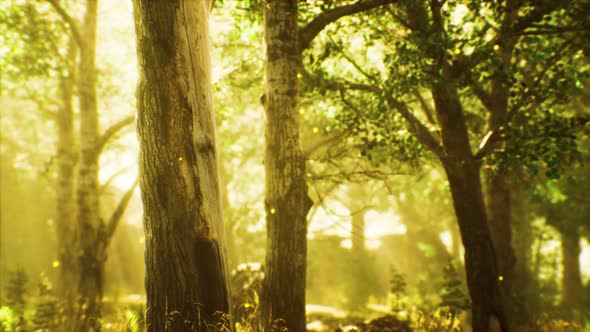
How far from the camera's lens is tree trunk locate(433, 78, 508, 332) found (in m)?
5.47

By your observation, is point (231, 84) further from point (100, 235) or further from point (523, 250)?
point (523, 250)

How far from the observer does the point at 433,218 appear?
18.7 metres

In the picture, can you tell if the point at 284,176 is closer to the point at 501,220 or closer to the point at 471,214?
the point at 471,214

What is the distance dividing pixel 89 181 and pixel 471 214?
28.3 feet

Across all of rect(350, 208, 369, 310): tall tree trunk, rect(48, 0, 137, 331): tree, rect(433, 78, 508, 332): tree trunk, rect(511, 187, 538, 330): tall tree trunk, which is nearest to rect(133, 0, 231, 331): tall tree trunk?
rect(433, 78, 508, 332): tree trunk

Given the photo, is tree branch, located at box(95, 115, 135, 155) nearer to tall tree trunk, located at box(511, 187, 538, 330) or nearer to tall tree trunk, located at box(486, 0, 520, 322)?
tall tree trunk, located at box(486, 0, 520, 322)

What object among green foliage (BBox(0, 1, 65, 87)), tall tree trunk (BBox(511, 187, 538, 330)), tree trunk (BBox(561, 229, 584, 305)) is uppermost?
green foliage (BBox(0, 1, 65, 87))

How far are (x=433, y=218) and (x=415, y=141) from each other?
14203 millimetres

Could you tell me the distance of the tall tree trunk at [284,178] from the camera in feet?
14.7

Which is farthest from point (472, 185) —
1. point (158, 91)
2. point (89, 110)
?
point (89, 110)

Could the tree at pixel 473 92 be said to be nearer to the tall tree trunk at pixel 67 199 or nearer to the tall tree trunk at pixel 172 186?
the tall tree trunk at pixel 172 186

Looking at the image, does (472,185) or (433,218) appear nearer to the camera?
(472,185)

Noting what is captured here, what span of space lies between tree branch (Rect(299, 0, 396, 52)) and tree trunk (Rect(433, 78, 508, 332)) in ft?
5.54

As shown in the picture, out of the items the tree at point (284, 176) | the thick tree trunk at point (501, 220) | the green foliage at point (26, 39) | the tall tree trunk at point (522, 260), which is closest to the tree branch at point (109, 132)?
the green foliage at point (26, 39)
